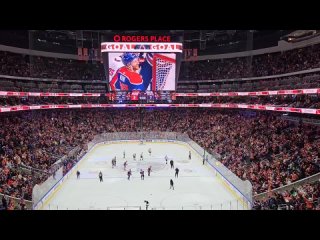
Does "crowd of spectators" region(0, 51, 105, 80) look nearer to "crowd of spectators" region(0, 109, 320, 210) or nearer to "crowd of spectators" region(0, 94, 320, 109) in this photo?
"crowd of spectators" region(0, 94, 320, 109)

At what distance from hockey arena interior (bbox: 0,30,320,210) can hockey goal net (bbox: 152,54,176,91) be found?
11 cm

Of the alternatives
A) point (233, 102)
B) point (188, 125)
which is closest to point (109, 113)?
point (188, 125)

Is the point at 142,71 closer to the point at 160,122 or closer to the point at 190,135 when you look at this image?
the point at 190,135

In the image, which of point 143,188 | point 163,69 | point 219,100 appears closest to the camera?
point 143,188

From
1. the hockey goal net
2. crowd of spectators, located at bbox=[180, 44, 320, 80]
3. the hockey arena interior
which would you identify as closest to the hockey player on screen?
the hockey arena interior

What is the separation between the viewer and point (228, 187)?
17406 mm

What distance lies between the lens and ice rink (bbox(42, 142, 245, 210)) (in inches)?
586

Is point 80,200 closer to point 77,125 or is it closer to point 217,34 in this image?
point 77,125

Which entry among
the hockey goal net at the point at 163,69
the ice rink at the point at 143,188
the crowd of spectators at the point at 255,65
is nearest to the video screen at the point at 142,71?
the hockey goal net at the point at 163,69

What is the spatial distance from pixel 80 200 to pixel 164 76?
18.3 metres

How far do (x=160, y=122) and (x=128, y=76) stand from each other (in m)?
10.4

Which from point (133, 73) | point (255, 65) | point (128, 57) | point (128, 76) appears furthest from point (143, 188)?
point (255, 65)

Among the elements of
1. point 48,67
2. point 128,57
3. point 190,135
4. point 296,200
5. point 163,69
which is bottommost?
point 190,135

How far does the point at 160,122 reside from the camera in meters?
38.8
